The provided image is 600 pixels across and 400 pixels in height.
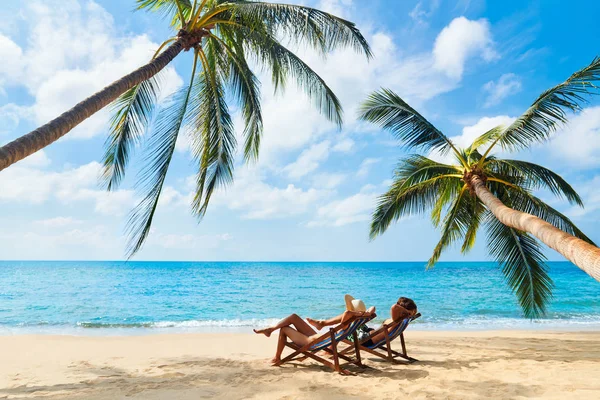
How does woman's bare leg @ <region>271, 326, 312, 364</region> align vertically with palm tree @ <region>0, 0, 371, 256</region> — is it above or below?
below

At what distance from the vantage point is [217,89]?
793cm

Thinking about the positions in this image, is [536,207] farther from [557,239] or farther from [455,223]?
[557,239]

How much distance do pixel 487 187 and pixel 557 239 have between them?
3.48 metres

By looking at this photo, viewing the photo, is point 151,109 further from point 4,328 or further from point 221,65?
point 4,328

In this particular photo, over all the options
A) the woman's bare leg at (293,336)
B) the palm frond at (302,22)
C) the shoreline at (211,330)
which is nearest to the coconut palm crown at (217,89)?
the palm frond at (302,22)

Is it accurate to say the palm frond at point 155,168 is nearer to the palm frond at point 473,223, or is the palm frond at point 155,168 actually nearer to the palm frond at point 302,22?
the palm frond at point 302,22

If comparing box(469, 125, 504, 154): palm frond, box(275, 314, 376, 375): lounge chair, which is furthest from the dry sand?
box(469, 125, 504, 154): palm frond

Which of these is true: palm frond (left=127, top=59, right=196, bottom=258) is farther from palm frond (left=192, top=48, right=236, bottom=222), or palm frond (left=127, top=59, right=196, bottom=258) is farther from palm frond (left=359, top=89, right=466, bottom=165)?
palm frond (left=359, top=89, right=466, bottom=165)

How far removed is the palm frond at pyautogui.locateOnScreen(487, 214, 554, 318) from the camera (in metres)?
8.09

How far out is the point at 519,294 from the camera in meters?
8.47

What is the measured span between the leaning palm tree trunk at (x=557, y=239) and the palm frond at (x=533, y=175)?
174 centimetres

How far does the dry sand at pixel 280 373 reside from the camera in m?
4.18

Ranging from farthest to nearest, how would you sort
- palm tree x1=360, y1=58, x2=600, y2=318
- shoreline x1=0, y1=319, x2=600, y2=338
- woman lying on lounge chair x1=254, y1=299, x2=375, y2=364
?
shoreline x1=0, y1=319, x2=600, y2=338 → palm tree x1=360, y1=58, x2=600, y2=318 → woman lying on lounge chair x1=254, y1=299, x2=375, y2=364

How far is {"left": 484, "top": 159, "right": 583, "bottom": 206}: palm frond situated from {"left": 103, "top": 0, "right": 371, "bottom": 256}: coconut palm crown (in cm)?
337
